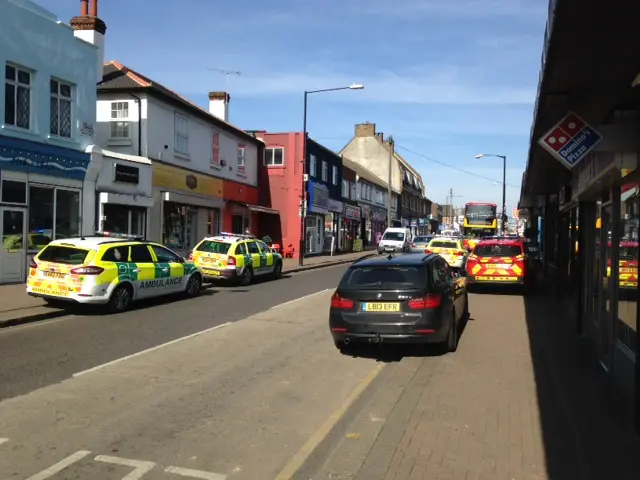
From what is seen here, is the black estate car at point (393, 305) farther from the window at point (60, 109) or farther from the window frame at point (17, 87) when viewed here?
the window at point (60, 109)

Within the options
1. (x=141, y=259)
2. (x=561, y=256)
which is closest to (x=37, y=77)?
(x=141, y=259)

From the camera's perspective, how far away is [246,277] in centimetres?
1941

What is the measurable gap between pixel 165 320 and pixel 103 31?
14465 mm

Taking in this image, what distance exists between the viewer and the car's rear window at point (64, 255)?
12375mm

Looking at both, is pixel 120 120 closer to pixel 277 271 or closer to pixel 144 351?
pixel 277 271

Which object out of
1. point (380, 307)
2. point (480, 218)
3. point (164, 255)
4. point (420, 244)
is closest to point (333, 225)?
point (480, 218)

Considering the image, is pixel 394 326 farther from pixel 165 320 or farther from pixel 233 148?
pixel 233 148

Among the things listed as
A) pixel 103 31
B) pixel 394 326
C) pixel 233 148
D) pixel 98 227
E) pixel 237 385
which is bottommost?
pixel 237 385

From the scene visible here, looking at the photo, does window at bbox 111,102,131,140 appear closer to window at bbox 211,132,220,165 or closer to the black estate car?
window at bbox 211,132,220,165

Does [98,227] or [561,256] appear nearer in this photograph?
[98,227]

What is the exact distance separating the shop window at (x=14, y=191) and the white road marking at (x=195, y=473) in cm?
1390

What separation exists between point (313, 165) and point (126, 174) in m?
19.4

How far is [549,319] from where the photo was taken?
12.2 m

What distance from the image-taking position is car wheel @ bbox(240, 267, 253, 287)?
19.2 meters
